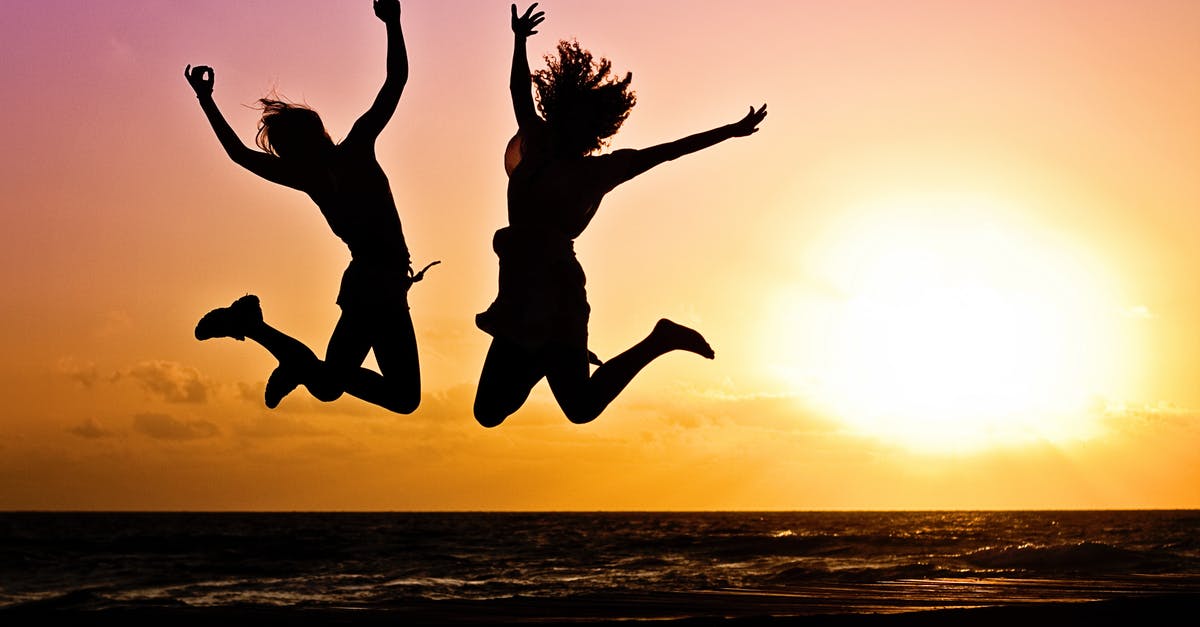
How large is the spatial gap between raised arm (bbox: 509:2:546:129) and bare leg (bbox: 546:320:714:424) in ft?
3.76

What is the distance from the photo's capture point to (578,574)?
23.9 meters

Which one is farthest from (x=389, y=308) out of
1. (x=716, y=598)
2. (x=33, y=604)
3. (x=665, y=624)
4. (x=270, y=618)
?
(x=33, y=604)

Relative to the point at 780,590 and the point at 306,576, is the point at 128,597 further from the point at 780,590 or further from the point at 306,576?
the point at 780,590

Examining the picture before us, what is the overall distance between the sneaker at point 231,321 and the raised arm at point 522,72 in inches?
61.2

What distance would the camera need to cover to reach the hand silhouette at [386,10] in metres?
5.59

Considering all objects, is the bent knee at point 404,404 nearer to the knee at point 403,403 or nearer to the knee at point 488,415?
the knee at point 403,403

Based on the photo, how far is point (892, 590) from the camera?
13680 millimetres

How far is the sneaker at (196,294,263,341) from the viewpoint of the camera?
5.58m

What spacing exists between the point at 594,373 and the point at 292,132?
1917mm

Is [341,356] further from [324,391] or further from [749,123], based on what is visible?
[749,123]

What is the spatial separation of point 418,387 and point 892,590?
9253mm

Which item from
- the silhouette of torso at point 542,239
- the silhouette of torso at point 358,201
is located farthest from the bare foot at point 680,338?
the silhouette of torso at point 358,201

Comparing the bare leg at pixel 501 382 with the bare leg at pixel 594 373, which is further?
the bare leg at pixel 594 373

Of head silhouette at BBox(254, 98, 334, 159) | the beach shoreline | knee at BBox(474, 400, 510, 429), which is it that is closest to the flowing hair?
head silhouette at BBox(254, 98, 334, 159)
